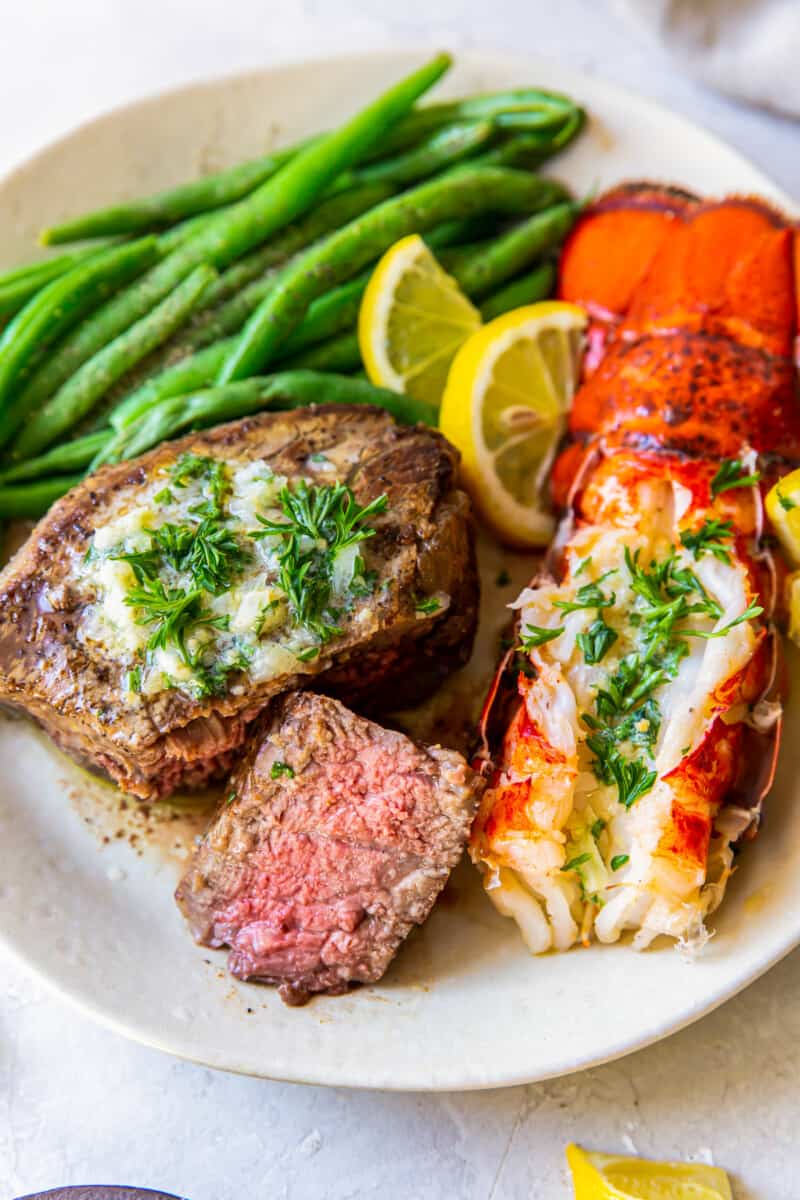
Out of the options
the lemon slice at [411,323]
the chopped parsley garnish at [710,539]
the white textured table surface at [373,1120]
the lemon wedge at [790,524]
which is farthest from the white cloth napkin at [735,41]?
the white textured table surface at [373,1120]

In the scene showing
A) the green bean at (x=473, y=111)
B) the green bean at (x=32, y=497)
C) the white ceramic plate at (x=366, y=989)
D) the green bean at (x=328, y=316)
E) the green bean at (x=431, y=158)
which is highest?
the green bean at (x=473, y=111)

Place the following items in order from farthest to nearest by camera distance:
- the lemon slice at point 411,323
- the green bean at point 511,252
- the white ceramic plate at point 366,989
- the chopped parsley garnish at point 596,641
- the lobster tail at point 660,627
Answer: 1. the green bean at point 511,252
2. the lemon slice at point 411,323
3. the chopped parsley garnish at point 596,641
4. the lobster tail at point 660,627
5. the white ceramic plate at point 366,989

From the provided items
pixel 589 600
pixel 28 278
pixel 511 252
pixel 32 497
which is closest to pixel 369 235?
pixel 511 252

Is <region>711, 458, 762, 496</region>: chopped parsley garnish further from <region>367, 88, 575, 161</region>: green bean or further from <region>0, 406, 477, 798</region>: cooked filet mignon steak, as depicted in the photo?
<region>367, 88, 575, 161</region>: green bean

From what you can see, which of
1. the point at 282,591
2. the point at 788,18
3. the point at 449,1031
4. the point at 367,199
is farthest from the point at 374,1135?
the point at 788,18

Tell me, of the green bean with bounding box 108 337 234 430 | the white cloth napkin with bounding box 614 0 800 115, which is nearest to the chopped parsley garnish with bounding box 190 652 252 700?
the green bean with bounding box 108 337 234 430

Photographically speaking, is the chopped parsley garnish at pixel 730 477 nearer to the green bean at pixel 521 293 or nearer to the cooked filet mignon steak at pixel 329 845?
the green bean at pixel 521 293

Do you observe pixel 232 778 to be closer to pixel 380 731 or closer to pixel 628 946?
pixel 380 731
